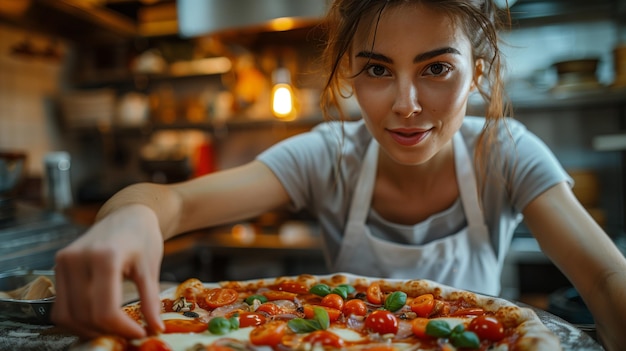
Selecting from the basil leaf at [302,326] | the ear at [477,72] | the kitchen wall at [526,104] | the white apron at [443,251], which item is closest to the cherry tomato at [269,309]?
the basil leaf at [302,326]

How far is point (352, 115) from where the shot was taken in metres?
3.28

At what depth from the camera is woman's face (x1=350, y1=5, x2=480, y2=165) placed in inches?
39.0

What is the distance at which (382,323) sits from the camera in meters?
0.89

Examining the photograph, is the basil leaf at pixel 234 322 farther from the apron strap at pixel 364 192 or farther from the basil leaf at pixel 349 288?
the apron strap at pixel 364 192

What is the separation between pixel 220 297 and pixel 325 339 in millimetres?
345

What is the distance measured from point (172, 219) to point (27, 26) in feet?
11.5

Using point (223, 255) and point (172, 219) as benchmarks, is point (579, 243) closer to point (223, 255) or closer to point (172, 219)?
point (172, 219)

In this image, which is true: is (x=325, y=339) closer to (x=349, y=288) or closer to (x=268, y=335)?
(x=268, y=335)

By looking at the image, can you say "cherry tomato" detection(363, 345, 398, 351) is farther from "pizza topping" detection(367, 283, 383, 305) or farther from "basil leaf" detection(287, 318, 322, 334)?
"pizza topping" detection(367, 283, 383, 305)

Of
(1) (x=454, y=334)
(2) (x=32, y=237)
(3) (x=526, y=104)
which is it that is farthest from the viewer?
(3) (x=526, y=104)

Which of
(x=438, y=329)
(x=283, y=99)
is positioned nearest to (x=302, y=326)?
(x=438, y=329)

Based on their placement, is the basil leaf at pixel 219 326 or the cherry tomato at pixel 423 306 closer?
the basil leaf at pixel 219 326

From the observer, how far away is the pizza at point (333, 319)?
0.80 meters

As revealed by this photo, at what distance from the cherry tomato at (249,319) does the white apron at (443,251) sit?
52 centimetres
